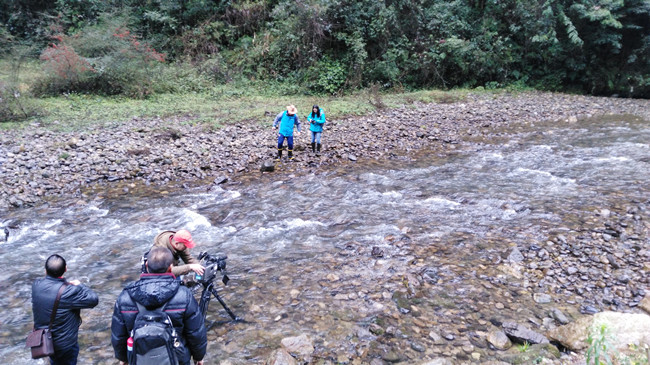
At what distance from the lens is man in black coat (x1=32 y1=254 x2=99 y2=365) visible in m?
3.58

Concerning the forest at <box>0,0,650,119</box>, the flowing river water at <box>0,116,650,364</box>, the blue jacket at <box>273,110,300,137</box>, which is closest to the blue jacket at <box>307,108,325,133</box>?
the blue jacket at <box>273,110,300,137</box>

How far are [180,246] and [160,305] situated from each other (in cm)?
165

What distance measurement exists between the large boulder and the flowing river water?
50cm

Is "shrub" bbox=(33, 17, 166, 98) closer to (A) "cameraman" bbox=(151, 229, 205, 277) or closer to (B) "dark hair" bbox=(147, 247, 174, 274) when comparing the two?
(A) "cameraman" bbox=(151, 229, 205, 277)

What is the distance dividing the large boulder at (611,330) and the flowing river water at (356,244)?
50 cm

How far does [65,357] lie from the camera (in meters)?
3.82

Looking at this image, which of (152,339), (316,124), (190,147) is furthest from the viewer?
(190,147)

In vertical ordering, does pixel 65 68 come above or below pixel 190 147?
above

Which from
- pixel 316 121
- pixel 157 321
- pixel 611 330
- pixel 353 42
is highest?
pixel 353 42

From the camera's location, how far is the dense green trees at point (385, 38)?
824 inches

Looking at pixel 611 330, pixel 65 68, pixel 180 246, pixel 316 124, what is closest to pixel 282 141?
pixel 316 124

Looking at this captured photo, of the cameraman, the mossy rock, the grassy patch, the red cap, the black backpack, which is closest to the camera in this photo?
the black backpack

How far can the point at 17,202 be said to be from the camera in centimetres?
859

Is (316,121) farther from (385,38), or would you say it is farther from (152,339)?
(385,38)
